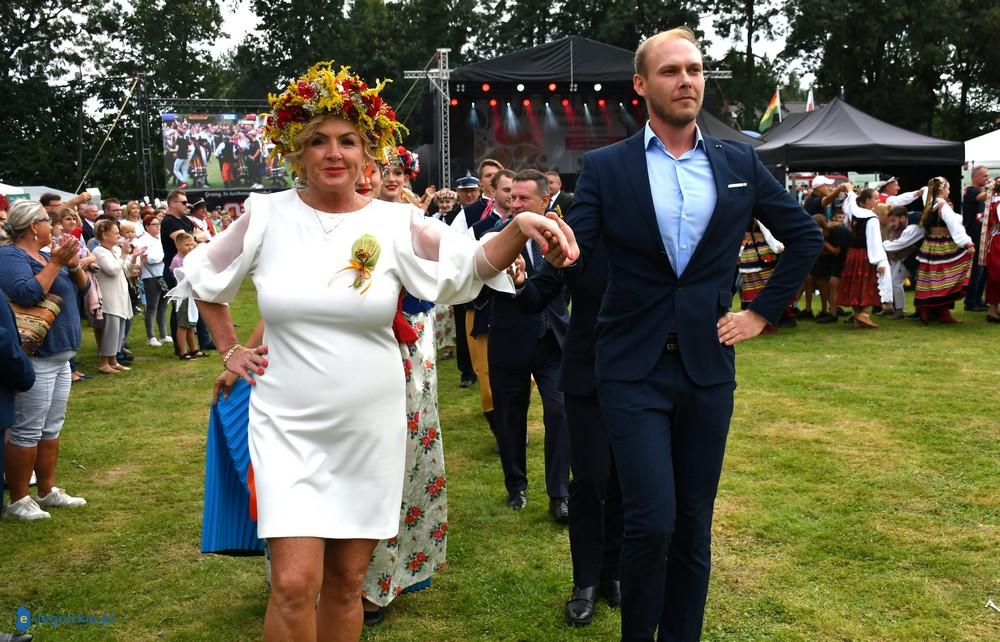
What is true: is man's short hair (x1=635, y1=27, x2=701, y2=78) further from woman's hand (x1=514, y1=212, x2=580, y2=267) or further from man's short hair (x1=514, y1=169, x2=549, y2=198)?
man's short hair (x1=514, y1=169, x2=549, y2=198)

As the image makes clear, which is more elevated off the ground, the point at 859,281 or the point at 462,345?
the point at 859,281

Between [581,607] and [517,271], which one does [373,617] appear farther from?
[517,271]

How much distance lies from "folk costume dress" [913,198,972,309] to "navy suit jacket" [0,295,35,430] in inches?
470

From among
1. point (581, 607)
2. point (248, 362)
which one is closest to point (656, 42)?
point (248, 362)

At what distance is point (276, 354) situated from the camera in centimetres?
318

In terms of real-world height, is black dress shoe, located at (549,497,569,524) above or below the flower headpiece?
below

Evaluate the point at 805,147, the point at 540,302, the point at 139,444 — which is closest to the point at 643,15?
the point at 805,147

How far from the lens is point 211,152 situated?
32875 millimetres

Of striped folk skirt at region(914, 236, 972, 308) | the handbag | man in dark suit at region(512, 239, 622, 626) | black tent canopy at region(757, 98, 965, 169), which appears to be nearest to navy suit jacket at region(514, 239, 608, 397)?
man in dark suit at region(512, 239, 622, 626)

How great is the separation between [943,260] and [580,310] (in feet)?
35.3

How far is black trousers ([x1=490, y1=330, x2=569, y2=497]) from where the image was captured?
5598 millimetres

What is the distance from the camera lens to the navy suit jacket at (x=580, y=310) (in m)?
4.15

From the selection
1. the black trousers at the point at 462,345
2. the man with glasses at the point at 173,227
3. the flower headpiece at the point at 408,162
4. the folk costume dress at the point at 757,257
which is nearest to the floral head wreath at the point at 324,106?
the flower headpiece at the point at 408,162

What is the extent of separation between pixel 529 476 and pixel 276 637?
12.5ft
